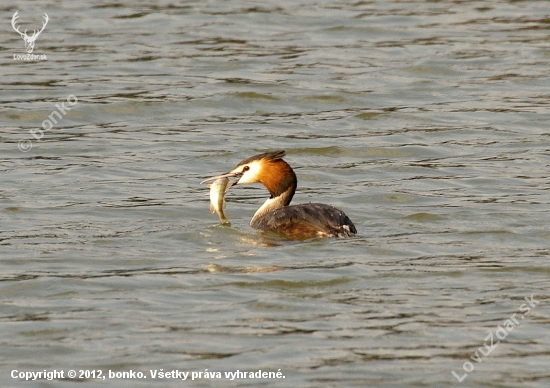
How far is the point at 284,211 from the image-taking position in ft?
34.1

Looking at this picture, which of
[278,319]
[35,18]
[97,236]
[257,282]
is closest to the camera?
[278,319]

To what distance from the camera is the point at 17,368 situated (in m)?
7.30

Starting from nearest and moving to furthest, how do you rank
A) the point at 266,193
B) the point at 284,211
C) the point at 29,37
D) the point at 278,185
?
the point at 284,211 → the point at 278,185 → the point at 266,193 → the point at 29,37

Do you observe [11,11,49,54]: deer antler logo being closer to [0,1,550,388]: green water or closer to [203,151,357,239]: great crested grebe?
[0,1,550,388]: green water

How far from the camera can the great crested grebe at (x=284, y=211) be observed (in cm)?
1006

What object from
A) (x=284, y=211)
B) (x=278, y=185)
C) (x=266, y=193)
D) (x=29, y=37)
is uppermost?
(x=29, y=37)

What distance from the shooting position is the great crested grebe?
10062 millimetres

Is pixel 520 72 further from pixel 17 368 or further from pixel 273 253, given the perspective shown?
pixel 17 368

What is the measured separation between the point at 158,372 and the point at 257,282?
1.92 m

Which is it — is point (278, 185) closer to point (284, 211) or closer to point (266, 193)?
point (284, 211)

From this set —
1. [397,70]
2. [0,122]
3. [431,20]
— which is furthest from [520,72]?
[0,122]

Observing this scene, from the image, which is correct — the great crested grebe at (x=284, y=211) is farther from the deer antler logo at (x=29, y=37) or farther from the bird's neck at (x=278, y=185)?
the deer antler logo at (x=29, y=37)

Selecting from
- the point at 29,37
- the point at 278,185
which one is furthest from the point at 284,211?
the point at 29,37

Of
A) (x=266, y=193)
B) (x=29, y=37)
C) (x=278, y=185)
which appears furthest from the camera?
(x=29, y=37)
